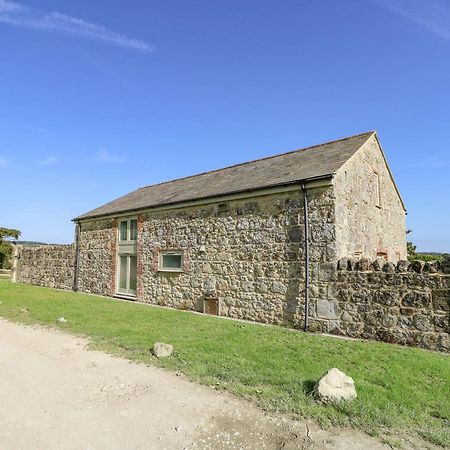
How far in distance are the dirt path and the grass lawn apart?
38cm

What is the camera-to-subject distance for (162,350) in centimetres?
669

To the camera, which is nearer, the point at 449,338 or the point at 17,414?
the point at 17,414

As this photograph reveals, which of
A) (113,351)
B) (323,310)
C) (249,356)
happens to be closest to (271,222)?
Result: (323,310)

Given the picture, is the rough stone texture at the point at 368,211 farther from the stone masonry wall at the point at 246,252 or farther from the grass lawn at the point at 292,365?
the grass lawn at the point at 292,365

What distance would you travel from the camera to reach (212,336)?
838 cm

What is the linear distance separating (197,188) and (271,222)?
5.15m

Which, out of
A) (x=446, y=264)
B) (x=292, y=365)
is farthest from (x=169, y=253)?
(x=446, y=264)

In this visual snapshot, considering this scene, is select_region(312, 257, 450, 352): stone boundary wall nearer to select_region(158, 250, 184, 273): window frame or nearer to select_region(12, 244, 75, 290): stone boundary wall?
select_region(158, 250, 184, 273): window frame

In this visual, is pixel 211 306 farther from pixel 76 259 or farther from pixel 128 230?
pixel 76 259

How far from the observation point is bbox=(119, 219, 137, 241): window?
54.1 ft

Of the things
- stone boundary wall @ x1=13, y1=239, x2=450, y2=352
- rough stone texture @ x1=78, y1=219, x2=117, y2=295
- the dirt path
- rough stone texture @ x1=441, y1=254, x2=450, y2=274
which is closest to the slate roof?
rough stone texture @ x1=78, y1=219, x2=117, y2=295

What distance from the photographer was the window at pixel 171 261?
13969mm

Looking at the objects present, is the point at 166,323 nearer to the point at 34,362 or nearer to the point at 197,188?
the point at 34,362

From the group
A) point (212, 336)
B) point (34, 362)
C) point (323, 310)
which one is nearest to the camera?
point (34, 362)
